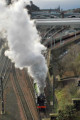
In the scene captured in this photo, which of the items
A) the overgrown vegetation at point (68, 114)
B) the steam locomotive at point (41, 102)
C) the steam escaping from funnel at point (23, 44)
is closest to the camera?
the overgrown vegetation at point (68, 114)

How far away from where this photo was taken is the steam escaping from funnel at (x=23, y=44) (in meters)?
20.4

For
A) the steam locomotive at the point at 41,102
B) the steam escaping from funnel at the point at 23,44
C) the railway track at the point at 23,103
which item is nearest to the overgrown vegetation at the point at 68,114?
the steam locomotive at the point at 41,102

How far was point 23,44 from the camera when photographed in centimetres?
2098

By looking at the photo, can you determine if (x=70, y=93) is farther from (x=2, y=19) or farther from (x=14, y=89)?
(x=2, y=19)

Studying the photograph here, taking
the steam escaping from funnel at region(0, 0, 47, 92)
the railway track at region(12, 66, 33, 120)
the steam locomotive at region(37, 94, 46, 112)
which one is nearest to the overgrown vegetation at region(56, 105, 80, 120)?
the steam locomotive at region(37, 94, 46, 112)

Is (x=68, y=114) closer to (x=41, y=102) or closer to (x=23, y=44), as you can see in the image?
(x=41, y=102)

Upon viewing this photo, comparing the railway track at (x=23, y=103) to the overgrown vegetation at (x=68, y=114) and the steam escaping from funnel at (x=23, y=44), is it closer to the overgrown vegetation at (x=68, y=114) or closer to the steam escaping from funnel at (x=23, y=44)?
the steam escaping from funnel at (x=23, y=44)

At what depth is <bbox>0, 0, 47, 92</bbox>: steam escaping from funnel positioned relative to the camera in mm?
20438

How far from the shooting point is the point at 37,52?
20.9 meters

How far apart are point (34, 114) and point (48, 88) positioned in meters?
5.35

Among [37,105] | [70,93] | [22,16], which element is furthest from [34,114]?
[22,16]

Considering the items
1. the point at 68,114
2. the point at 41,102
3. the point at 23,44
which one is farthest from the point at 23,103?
the point at 23,44

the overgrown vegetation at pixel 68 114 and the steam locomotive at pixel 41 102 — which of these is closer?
the overgrown vegetation at pixel 68 114

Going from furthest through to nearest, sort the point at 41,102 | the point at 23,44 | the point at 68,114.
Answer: the point at 23,44 → the point at 41,102 → the point at 68,114
